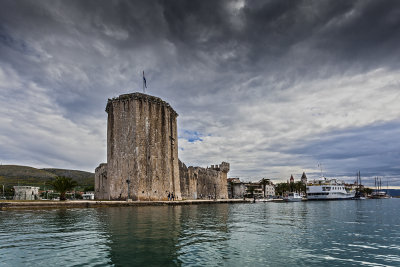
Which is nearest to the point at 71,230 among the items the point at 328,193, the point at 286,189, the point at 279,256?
the point at 279,256

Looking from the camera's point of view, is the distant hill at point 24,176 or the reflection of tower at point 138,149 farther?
the distant hill at point 24,176

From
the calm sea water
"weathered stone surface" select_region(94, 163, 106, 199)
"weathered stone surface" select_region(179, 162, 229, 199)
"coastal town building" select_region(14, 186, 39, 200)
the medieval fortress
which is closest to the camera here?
the calm sea water

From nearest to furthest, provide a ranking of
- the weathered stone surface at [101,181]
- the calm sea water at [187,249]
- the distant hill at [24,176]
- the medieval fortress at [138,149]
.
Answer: the calm sea water at [187,249] < the medieval fortress at [138,149] < the weathered stone surface at [101,181] < the distant hill at [24,176]

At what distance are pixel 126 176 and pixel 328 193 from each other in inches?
2768

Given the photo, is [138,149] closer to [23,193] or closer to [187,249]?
[23,193]

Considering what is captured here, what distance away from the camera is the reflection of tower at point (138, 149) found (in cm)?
4675

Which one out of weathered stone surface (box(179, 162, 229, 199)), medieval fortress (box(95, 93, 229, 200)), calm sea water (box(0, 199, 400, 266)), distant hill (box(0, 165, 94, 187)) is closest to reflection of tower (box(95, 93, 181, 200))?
medieval fortress (box(95, 93, 229, 200))

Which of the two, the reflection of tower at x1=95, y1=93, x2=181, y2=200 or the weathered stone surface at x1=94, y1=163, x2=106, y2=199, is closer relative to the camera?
the reflection of tower at x1=95, y1=93, x2=181, y2=200

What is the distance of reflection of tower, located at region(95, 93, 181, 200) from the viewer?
46.8 m

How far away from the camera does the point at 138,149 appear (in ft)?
155

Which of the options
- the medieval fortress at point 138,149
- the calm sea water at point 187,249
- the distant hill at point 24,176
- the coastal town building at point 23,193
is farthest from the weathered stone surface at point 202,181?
the distant hill at point 24,176

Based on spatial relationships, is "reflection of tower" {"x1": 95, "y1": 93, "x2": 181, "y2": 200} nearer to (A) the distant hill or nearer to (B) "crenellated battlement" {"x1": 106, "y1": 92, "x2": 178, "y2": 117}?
(B) "crenellated battlement" {"x1": 106, "y1": 92, "x2": 178, "y2": 117}

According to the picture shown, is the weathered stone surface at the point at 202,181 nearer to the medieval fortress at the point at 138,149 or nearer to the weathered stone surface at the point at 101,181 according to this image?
the medieval fortress at the point at 138,149

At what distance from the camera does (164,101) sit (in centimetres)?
5266
